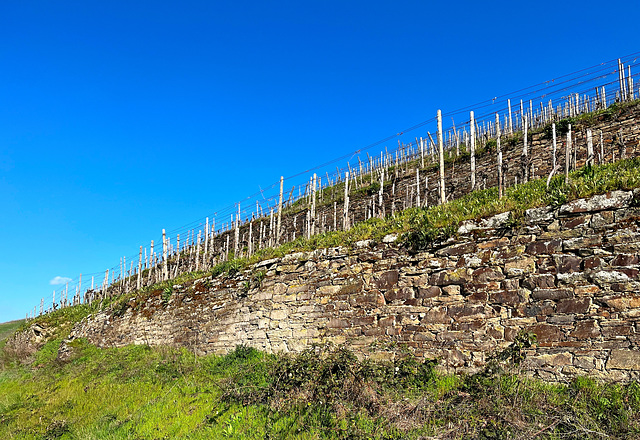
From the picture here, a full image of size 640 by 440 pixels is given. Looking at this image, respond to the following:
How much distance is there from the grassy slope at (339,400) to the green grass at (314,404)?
2cm

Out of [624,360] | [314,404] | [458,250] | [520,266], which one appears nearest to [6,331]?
[314,404]

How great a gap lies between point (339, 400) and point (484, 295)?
295 centimetres

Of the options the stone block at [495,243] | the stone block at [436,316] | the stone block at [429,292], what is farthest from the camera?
the stone block at [429,292]

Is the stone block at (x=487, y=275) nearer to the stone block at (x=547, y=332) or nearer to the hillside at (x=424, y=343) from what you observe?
the hillside at (x=424, y=343)

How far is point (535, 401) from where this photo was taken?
494cm

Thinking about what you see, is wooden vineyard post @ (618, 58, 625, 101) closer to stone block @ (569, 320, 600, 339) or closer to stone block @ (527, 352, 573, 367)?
stone block @ (569, 320, 600, 339)

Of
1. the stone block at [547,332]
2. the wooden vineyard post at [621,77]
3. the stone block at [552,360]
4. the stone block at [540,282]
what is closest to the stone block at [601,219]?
the stone block at [540,282]

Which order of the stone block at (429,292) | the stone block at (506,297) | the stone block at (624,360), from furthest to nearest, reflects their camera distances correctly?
the stone block at (429,292) → the stone block at (506,297) → the stone block at (624,360)

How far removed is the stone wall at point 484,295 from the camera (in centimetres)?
525

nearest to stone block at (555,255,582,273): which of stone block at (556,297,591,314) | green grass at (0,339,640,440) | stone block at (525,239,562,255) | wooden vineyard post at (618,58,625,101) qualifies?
stone block at (525,239,562,255)

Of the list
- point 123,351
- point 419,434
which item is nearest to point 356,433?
point 419,434

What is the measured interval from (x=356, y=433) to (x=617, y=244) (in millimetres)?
4574

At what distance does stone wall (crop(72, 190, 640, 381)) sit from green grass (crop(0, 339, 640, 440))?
1.22 ft

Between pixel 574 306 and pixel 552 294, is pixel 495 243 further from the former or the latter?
pixel 574 306
